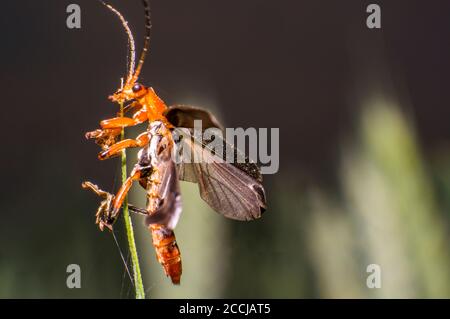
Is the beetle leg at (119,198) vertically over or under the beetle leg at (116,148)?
under

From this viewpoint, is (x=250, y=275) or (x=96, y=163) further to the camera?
(x=96, y=163)

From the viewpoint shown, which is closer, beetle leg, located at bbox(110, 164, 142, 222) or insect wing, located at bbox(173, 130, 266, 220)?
beetle leg, located at bbox(110, 164, 142, 222)

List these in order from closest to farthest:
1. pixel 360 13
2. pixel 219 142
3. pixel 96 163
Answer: pixel 219 142 < pixel 96 163 < pixel 360 13

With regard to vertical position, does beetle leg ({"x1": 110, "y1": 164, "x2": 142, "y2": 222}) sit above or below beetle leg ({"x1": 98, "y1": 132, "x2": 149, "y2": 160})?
below

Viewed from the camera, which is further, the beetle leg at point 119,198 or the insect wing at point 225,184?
the insect wing at point 225,184

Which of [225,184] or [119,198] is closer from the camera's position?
[119,198]
